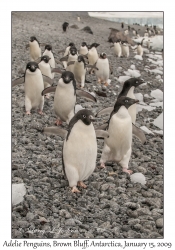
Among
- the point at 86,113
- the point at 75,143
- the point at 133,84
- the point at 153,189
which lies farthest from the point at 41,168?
the point at 133,84

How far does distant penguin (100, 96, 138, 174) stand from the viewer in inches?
129

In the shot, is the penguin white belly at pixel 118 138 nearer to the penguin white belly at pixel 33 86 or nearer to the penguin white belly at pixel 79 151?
the penguin white belly at pixel 79 151

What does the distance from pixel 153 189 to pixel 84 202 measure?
76 cm

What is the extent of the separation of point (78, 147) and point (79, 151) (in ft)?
0.11

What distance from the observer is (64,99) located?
166 inches

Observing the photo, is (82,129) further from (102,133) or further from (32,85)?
(32,85)

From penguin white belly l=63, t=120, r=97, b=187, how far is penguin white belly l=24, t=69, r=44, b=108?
1941 mm

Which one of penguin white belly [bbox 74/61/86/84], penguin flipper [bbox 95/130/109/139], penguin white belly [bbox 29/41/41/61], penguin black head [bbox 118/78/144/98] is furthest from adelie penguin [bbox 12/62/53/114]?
penguin white belly [bbox 29/41/41/61]

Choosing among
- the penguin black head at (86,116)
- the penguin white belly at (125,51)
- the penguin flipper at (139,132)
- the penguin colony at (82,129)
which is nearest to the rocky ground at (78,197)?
the penguin colony at (82,129)

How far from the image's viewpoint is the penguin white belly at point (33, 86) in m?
4.59

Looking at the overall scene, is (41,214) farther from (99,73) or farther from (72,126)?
(99,73)

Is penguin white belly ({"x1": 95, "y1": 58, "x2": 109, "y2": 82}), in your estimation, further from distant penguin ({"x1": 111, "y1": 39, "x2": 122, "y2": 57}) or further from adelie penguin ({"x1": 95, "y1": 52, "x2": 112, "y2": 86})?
distant penguin ({"x1": 111, "y1": 39, "x2": 122, "y2": 57})
